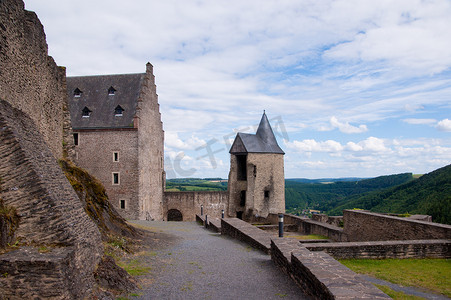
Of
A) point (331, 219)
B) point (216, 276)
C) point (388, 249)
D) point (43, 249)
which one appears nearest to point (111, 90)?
point (331, 219)

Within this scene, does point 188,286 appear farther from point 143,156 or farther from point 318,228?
point 143,156

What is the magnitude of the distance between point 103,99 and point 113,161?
236 inches

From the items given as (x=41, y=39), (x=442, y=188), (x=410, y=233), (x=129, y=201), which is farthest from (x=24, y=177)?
(x=442, y=188)

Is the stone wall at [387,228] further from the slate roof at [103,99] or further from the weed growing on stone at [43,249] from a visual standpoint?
the slate roof at [103,99]

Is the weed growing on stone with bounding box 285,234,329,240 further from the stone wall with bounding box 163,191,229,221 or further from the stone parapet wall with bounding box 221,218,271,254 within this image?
the stone wall with bounding box 163,191,229,221

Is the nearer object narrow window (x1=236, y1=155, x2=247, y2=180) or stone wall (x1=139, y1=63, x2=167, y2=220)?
stone wall (x1=139, y1=63, x2=167, y2=220)

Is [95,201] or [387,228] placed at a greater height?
[95,201]

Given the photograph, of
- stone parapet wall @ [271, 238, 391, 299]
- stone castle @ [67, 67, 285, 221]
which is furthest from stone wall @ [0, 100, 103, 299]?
stone castle @ [67, 67, 285, 221]

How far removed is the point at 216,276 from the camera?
8320mm

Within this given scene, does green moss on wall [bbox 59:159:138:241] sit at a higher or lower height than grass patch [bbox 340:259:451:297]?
higher

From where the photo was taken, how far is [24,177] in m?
6.81

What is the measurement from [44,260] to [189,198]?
31.7m

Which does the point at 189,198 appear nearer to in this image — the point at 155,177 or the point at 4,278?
the point at 155,177

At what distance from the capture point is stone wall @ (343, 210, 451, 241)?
1197cm
